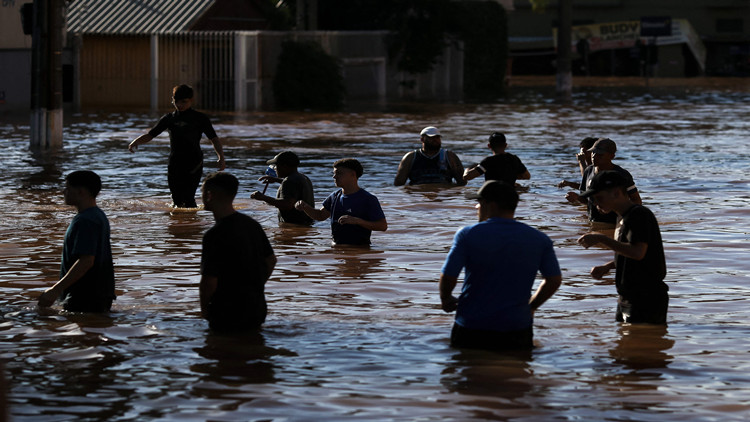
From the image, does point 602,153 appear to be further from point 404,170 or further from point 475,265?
point 475,265

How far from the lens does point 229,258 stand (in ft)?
28.7

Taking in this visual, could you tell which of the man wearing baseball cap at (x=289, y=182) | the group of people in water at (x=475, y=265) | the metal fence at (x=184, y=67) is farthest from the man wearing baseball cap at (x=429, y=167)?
the metal fence at (x=184, y=67)

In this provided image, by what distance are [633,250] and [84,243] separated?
3.65 metres

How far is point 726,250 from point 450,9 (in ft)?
123

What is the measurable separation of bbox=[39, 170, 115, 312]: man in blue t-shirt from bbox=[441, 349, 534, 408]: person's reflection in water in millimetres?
2582

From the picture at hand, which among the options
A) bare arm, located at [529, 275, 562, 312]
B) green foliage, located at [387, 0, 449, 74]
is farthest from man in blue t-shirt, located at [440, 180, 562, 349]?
green foliage, located at [387, 0, 449, 74]

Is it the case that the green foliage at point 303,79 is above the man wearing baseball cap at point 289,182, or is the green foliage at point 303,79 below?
above

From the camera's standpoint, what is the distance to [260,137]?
30.6m

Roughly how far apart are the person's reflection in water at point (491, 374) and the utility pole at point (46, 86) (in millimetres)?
18986

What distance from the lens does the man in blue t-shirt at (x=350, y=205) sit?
1275cm

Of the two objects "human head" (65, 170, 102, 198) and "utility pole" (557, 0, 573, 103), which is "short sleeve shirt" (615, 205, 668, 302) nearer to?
"human head" (65, 170, 102, 198)

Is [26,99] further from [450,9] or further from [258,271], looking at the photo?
[258,271]

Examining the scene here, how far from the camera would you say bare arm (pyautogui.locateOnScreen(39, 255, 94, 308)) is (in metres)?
9.23

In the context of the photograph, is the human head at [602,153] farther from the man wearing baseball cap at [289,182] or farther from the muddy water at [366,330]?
the man wearing baseball cap at [289,182]
